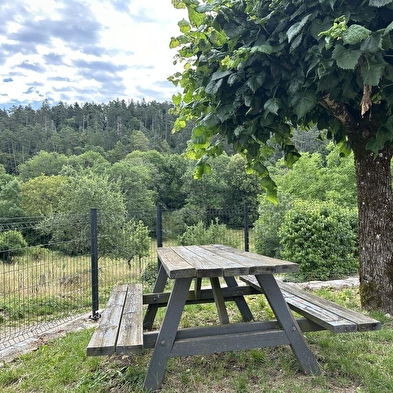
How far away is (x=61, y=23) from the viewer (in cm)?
1308

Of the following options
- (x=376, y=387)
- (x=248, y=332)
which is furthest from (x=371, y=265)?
(x=248, y=332)

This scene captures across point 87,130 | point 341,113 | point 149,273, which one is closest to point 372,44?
point 341,113

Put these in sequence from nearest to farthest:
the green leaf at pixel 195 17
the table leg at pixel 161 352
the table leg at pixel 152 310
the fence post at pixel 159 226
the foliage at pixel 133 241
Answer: the table leg at pixel 161 352 < the green leaf at pixel 195 17 < the table leg at pixel 152 310 < the fence post at pixel 159 226 < the foliage at pixel 133 241

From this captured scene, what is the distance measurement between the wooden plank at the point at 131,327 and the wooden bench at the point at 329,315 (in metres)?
1.10

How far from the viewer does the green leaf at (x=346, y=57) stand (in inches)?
71.4

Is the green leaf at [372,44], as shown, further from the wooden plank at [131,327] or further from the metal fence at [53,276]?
the metal fence at [53,276]

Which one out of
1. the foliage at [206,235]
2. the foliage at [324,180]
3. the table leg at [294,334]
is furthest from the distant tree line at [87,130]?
the table leg at [294,334]

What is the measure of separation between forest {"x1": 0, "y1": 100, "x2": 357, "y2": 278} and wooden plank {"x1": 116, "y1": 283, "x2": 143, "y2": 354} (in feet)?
6.87

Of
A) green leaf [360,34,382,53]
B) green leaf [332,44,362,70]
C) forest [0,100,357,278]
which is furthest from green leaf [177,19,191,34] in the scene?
forest [0,100,357,278]

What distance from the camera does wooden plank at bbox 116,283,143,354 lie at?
1708 mm

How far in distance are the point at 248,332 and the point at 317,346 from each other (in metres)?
0.76

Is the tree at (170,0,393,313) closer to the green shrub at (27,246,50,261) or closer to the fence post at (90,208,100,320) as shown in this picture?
the fence post at (90,208,100,320)

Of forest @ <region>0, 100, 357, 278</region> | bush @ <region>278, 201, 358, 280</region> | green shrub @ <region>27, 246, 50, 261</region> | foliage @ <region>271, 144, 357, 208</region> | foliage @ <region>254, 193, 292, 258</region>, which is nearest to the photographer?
green shrub @ <region>27, 246, 50, 261</region>

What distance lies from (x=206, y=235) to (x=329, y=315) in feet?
23.0
